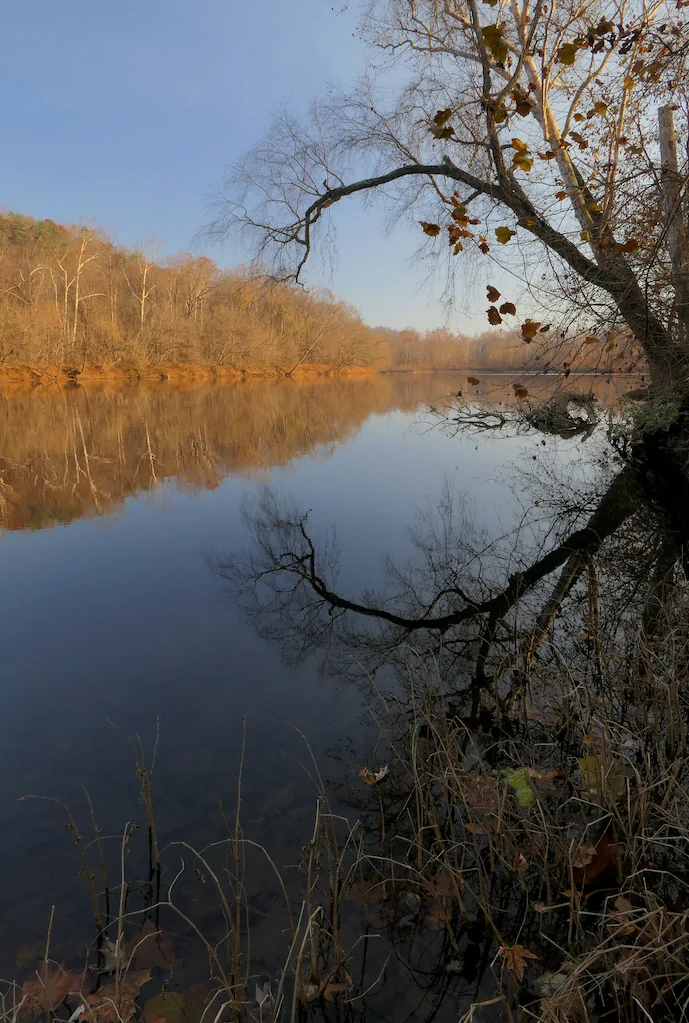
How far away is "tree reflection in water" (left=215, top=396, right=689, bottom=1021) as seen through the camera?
212 cm

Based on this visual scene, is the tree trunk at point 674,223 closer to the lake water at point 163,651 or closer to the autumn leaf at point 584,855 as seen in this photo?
the lake water at point 163,651

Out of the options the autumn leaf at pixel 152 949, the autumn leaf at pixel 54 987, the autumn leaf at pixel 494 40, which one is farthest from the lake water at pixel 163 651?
the autumn leaf at pixel 494 40

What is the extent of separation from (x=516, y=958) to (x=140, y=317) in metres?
49.6

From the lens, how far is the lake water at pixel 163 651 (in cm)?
295

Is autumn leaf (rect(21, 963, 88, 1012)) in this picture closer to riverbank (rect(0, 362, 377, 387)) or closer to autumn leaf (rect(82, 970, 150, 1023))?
autumn leaf (rect(82, 970, 150, 1023))

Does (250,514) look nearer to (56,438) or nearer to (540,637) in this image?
(540,637)

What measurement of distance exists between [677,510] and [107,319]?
140 ft

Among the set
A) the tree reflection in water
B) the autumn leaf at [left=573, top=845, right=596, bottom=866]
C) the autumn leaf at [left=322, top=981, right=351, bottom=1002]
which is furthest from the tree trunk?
the autumn leaf at [left=322, top=981, right=351, bottom=1002]

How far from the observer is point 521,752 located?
3271 mm

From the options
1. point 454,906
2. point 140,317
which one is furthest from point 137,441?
point 140,317

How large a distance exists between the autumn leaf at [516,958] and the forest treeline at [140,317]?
27.2m

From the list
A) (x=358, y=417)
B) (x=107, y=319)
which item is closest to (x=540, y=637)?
(x=358, y=417)

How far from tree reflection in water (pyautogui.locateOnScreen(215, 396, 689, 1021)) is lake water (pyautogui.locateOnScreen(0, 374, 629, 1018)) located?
12.0 inches

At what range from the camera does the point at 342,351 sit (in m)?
65.2
